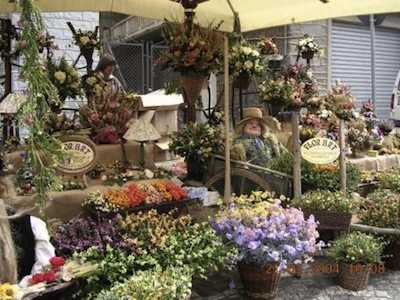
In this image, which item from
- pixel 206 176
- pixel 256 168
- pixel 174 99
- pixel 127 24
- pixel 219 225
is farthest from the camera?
pixel 127 24

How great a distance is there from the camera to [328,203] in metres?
4.46

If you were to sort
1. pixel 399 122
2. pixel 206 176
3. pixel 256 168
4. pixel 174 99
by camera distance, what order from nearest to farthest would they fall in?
pixel 256 168 < pixel 206 176 < pixel 174 99 < pixel 399 122

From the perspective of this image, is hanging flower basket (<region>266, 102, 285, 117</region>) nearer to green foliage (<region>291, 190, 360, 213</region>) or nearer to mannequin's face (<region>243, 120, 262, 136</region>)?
mannequin's face (<region>243, 120, 262, 136</region>)

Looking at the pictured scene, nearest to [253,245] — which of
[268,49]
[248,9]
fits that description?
[248,9]

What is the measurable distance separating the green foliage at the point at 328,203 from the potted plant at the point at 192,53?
166 centimetres

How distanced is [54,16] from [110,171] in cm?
365

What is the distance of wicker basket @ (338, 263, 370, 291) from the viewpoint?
13.1ft

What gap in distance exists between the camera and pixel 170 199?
4480mm

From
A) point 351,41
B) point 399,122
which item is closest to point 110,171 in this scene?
point 399,122

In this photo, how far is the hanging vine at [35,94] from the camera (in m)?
2.24

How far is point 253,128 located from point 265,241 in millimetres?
2355

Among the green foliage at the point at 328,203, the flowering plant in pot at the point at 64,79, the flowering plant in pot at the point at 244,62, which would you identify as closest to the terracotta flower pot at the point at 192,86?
the flowering plant in pot at the point at 244,62

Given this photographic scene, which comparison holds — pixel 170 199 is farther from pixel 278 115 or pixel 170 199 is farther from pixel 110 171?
pixel 278 115

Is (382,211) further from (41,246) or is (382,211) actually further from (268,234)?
(41,246)
